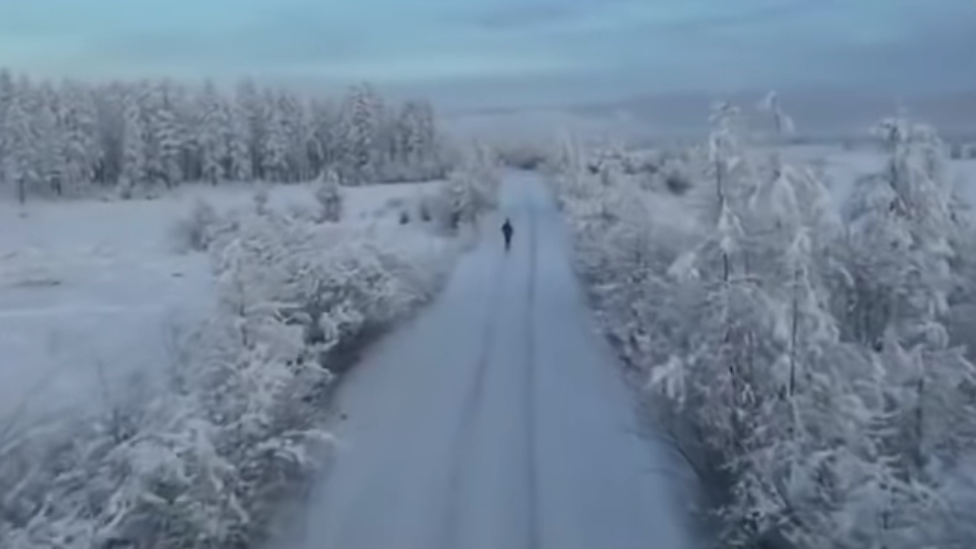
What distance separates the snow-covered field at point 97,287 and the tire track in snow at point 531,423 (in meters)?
1.40

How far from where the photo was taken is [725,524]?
186 inches

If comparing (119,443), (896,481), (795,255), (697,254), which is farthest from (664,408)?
(119,443)

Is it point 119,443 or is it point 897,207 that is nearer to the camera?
point 119,443

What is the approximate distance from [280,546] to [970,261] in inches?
138

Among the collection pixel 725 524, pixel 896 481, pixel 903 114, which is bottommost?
pixel 725 524

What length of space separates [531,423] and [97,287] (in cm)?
255

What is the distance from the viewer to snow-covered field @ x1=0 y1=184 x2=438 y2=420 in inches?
231

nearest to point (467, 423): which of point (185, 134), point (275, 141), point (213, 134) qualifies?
point (275, 141)

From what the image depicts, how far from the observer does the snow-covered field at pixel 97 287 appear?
5855 mm

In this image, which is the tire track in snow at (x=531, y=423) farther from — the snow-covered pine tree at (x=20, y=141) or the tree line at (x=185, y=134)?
the snow-covered pine tree at (x=20, y=141)

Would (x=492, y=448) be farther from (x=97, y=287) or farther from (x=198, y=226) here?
(x=97, y=287)

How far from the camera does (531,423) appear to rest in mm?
6051

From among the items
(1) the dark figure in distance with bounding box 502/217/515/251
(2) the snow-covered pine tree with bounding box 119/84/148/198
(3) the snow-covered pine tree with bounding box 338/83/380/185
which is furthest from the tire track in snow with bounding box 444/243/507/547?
(2) the snow-covered pine tree with bounding box 119/84/148/198

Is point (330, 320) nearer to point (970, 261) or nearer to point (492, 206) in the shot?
point (492, 206)
